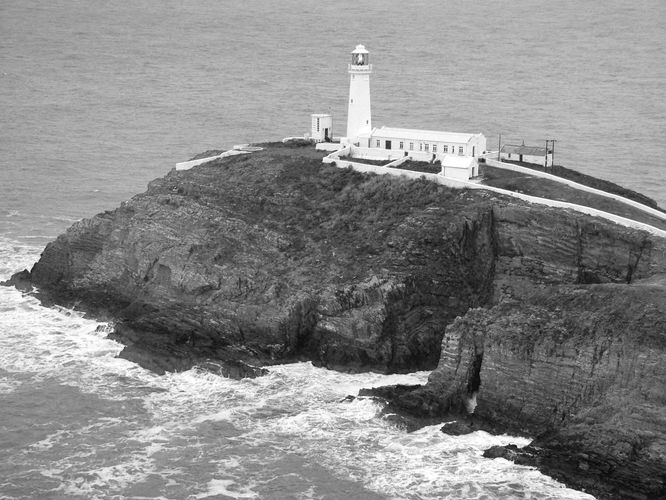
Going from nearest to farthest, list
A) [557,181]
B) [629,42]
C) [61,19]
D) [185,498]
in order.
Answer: [185,498] → [557,181] → [629,42] → [61,19]

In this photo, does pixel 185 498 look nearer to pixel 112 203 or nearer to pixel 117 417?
pixel 117 417

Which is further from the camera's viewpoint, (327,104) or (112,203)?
(327,104)

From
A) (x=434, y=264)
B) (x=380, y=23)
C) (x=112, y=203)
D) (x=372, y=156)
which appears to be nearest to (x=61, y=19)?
(x=380, y=23)

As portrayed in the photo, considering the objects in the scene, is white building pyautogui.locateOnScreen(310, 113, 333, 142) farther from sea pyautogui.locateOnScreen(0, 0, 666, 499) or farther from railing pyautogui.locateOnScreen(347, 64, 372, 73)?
sea pyautogui.locateOnScreen(0, 0, 666, 499)

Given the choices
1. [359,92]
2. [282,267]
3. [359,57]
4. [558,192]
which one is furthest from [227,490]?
[359,57]

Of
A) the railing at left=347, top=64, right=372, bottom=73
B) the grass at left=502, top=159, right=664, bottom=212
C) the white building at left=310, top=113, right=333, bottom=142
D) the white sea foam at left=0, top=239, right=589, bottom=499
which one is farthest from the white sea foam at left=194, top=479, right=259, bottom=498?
the railing at left=347, top=64, right=372, bottom=73

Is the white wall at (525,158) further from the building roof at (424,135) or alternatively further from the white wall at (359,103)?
the white wall at (359,103)
